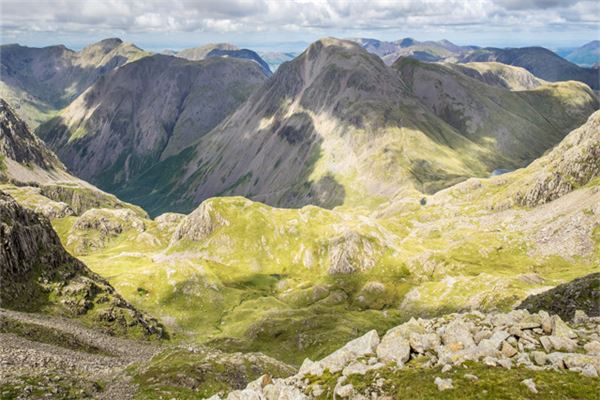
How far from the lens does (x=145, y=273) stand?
162000 millimetres

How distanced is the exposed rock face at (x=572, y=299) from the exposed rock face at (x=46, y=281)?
3287 inches

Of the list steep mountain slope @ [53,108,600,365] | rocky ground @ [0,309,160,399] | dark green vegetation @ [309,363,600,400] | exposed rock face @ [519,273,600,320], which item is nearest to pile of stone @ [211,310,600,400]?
dark green vegetation @ [309,363,600,400]

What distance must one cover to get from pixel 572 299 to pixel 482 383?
57.8 metres

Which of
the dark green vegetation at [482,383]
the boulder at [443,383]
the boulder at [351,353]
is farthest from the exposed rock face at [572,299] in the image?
the boulder at [443,383]

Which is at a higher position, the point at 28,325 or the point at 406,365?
the point at 406,365

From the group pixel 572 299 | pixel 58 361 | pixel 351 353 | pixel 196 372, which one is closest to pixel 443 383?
pixel 351 353

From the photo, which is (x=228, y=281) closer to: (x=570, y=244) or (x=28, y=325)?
(x=28, y=325)

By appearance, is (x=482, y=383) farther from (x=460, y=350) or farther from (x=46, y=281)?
(x=46, y=281)

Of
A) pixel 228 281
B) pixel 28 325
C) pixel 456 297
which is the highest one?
pixel 28 325

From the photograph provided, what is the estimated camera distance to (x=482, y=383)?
25.4 meters

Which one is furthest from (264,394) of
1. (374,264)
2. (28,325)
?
(374,264)

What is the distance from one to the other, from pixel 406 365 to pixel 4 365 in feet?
136

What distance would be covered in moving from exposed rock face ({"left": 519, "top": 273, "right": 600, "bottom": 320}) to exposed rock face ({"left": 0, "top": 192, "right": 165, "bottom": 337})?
83.5 m

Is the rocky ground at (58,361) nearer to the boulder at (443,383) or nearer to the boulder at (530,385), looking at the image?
the boulder at (443,383)
